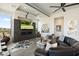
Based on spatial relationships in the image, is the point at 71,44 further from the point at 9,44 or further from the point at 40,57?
the point at 9,44

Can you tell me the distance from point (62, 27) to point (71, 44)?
392mm

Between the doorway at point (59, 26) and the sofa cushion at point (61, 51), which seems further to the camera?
the doorway at point (59, 26)

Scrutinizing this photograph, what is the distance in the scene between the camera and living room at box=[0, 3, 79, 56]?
1983mm

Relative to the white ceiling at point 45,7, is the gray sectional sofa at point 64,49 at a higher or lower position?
lower

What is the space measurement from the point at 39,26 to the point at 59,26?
1.38 feet

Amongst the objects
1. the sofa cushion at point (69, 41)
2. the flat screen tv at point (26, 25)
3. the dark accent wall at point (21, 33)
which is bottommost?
the sofa cushion at point (69, 41)

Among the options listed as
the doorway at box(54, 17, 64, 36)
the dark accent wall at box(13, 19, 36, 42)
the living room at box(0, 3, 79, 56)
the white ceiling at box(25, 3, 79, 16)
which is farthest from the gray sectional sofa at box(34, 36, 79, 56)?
the white ceiling at box(25, 3, 79, 16)

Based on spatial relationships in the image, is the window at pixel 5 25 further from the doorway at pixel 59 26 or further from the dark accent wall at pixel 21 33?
the doorway at pixel 59 26

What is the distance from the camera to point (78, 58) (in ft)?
6.56

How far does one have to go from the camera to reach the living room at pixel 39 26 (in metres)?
1.98

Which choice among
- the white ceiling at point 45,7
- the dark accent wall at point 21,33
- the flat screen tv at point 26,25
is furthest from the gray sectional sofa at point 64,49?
the white ceiling at point 45,7

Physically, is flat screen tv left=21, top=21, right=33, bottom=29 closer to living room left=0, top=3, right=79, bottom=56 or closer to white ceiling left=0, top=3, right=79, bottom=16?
living room left=0, top=3, right=79, bottom=56

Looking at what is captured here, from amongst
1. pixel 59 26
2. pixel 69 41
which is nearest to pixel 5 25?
pixel 59 26

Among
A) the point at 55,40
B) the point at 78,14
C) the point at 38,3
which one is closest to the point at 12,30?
the point at 38,3
